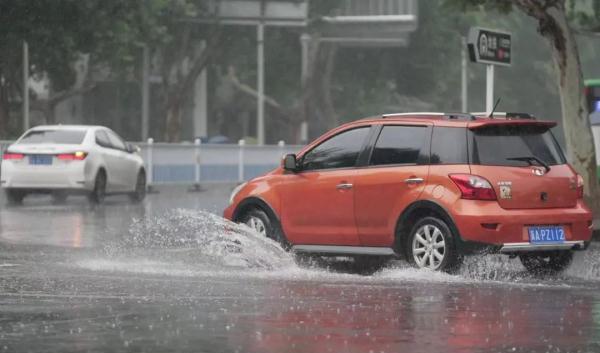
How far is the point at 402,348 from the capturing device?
8.53 meters

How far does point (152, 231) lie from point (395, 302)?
9.69 m

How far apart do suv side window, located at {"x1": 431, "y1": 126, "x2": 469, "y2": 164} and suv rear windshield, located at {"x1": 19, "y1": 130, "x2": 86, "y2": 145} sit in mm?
15105

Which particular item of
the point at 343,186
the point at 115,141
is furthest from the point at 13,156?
the point at 343,186

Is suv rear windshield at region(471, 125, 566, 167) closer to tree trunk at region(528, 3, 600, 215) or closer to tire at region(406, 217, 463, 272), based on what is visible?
tire at region(406, 217, 463, 272)

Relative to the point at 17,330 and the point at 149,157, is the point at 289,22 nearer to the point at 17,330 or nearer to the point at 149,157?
the point at 149,157

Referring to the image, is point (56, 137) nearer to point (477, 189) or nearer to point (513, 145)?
point (513, 145)

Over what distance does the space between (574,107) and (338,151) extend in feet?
21.4

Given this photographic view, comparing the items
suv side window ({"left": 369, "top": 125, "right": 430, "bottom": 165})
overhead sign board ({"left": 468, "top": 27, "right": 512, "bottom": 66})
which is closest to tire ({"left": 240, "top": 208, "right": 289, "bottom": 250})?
suv side window ({"left": 369, "top": 125, "right": 430, "bottom": 165})

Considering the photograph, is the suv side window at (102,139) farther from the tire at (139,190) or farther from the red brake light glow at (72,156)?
the tire at (139,190)

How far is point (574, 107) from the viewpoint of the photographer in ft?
66.4

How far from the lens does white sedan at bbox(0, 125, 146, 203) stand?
90.0ft

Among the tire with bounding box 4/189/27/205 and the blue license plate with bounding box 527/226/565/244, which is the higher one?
the blue license plate with bounding box 527/226/565/244

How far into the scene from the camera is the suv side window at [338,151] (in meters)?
14.4

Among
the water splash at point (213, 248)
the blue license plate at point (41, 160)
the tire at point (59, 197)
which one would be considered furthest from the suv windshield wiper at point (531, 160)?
the tire at point (59, 197)
